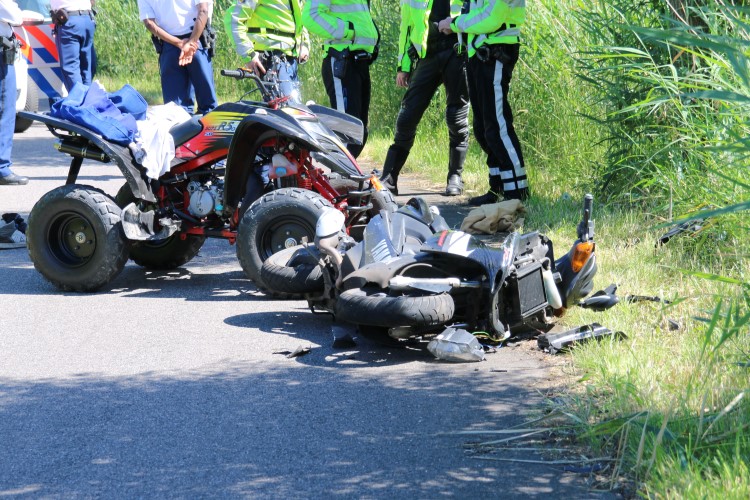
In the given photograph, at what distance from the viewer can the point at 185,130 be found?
666 centimetres

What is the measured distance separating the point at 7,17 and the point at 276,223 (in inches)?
197

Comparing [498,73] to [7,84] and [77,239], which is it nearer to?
[77,239]

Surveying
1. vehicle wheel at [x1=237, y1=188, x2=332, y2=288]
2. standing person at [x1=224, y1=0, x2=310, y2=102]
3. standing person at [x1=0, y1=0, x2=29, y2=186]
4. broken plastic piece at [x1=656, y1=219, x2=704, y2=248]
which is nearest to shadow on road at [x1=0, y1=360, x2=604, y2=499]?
vehicle wheel at [x1=237, y1=188, x2=332, y2=288]

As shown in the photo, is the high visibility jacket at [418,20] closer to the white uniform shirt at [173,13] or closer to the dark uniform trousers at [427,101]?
the dark uniform trousers at [427,101]

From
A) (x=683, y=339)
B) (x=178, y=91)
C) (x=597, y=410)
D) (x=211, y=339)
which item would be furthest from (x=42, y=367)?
(x=178, y=91)

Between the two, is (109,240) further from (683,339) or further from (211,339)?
(683,339)

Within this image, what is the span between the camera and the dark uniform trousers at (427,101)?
31.1ft

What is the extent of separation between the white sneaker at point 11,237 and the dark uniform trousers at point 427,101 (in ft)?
10.7

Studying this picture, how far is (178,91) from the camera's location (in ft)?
33.2

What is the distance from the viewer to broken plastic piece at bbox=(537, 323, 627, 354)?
4984mm

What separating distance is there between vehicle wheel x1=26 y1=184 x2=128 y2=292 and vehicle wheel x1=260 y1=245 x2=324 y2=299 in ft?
3.35

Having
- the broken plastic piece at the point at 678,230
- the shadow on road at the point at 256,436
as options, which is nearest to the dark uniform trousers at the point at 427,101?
the broken plastic piece at the point at 678,230

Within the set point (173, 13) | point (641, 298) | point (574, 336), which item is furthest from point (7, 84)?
point (574, 336)

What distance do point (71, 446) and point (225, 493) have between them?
0.80 meters
